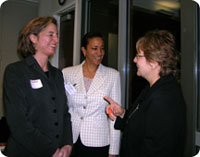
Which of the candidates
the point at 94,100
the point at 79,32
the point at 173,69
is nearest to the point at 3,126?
the point at 79,32

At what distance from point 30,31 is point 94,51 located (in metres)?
0.62

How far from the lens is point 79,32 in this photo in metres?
3.20

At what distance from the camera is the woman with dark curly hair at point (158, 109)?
0.98 m

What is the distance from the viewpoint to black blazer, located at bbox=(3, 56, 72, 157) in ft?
3.95

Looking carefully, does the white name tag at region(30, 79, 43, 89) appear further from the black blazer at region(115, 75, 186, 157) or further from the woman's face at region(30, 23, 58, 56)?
the black blazer at region(115, 75, 186, 157)

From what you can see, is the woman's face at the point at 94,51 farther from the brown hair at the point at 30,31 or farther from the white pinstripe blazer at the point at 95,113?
the brown hair at the point at 30,31

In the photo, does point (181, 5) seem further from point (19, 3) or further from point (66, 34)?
point (19, 3)

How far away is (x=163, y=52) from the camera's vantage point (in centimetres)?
110

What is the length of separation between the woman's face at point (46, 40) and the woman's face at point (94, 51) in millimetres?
436

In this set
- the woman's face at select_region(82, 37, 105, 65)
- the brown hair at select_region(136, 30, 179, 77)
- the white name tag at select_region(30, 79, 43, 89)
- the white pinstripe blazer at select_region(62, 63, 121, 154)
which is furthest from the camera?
the woman's face at select_region(82, 37, 105, 65)

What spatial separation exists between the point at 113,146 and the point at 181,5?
1369 millimetres

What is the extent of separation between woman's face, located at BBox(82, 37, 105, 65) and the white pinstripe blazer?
0.18 metres

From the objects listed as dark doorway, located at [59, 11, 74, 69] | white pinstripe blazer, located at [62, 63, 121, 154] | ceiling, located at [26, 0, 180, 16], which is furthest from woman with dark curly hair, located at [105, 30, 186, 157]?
dark doorway, located at [59, 11, 74, 69]

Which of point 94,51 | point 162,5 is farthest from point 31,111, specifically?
point 162,5
